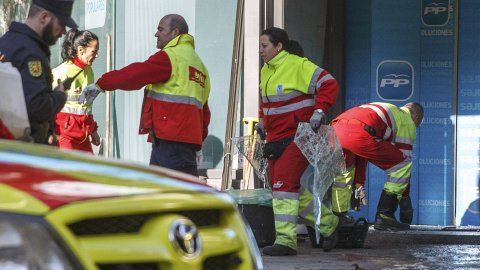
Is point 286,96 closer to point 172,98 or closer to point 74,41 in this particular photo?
point 172,98

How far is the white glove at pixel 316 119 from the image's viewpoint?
6996 mm

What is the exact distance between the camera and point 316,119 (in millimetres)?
6996

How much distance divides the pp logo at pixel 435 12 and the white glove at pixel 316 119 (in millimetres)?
4224

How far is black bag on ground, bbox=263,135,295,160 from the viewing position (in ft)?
24.1

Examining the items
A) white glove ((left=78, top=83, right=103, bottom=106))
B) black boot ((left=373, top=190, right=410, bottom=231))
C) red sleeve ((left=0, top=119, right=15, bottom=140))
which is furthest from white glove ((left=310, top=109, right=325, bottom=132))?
red sleeve ((left=0, top=119, right=15, bottom=140))

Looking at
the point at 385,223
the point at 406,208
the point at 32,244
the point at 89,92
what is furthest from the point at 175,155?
the point at 32,244

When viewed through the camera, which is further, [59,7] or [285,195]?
[285,195]

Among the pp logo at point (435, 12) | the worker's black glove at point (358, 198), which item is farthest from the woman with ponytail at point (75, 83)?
the pp logo at point (435, 12)

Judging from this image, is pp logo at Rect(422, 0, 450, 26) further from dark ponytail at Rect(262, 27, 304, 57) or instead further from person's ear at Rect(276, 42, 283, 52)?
person's ear at Rect(276, 42, 283, 52)

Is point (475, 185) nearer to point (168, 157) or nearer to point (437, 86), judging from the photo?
point (437, 86)

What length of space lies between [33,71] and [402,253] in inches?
174

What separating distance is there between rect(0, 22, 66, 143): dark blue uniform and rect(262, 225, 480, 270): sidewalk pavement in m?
2.31

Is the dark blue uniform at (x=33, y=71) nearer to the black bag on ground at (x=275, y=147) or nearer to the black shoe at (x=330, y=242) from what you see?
the black bag on ground at (x=275, y=147)

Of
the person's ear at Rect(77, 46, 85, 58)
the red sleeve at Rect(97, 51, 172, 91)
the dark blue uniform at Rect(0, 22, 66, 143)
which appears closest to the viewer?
the dark blue uniform at Rect(0, 22, 66, 143)
